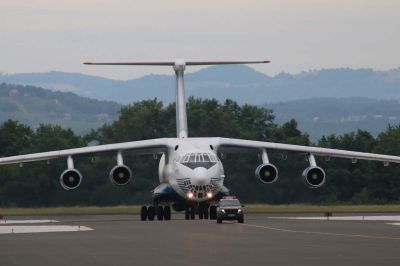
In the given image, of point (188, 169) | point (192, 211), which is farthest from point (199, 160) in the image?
point (192, 211)

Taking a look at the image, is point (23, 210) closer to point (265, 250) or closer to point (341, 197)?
point (341, 197)

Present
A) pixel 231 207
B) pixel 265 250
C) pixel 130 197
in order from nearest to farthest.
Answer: pixel 265 250 → pixel 231 207 → pixel 130 197

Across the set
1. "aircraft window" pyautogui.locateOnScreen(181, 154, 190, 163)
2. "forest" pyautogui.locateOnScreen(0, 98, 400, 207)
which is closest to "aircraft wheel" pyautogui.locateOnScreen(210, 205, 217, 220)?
"aircraft window" pyautogui.locateOnScreen(181, 154, 190, 163)

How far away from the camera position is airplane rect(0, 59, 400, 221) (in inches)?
1812

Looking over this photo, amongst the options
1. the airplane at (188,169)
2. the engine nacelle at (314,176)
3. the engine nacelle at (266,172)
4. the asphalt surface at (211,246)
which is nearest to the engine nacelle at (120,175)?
the airplane at (188,169)

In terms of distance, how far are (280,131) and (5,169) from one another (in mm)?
22831

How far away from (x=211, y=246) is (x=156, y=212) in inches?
849

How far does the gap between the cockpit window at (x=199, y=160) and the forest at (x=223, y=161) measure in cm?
2147

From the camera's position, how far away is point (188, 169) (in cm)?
4606

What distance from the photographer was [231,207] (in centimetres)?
4256

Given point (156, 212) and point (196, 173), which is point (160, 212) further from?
point (196, 173)

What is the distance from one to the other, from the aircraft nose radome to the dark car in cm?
287

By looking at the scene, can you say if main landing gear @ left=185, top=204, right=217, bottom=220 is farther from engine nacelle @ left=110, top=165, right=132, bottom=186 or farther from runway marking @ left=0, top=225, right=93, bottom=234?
runway marking @ left=0, top=225, right=93, bottom=234

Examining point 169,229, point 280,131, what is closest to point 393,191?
point 280,131
